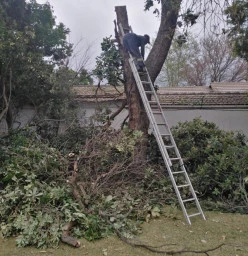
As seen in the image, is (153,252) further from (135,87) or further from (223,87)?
(223,87)

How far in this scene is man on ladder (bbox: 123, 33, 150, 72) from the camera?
6934mm

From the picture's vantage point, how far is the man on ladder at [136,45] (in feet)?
22.7

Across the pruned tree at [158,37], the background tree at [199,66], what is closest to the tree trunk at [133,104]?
the pruned tree at [158,37]

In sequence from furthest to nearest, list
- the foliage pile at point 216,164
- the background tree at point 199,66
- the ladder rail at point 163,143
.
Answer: the background tree at point 199,66, the foliage pile at point 216,164, the ladder rail at point 163,143

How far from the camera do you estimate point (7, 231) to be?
177 inches

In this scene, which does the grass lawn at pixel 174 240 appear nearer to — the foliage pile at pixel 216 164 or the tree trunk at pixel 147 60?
the foliage pile at pixel 216 164

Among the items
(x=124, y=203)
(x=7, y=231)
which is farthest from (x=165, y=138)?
(x=7, y=231)

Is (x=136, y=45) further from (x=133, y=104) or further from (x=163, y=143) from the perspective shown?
(x=163, y=143)

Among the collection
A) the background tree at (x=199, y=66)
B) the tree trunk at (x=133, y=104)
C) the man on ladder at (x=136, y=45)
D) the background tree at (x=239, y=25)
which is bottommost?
the tree trunk at (x=133, y=104)

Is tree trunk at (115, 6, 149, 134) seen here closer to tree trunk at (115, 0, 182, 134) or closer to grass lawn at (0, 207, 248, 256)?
tree trunk at (115, 0, 182, 134)

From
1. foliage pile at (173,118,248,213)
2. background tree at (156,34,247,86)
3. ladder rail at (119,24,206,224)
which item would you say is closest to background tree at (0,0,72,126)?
ladder rail at (119,24,206,224)

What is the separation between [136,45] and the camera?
6.98 meters

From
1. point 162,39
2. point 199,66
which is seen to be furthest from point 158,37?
point 199,66

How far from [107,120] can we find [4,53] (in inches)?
128
